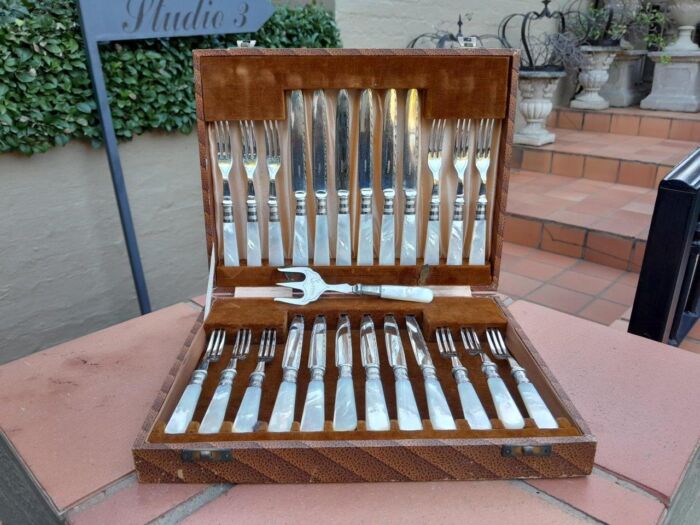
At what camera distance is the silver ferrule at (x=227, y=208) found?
0.95m

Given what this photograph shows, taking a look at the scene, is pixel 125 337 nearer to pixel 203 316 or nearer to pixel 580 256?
pixel 203 316

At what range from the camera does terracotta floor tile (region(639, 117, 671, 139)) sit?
3.14m

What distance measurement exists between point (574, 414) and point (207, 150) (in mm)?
684

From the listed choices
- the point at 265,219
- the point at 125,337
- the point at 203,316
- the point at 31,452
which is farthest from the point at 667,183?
the point at 31,452

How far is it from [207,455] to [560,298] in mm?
1621

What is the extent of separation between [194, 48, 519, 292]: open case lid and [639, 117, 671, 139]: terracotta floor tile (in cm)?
275

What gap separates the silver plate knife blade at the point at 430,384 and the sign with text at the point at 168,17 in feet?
4.22

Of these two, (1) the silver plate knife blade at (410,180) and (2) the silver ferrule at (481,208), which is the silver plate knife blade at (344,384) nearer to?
(1) the silver plate knife blade at (410,180)

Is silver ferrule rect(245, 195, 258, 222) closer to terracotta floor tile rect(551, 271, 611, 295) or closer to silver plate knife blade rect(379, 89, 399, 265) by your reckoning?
silver plate knife blade rect(379, 89, 399, 265)

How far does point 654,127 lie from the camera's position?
3186 mm

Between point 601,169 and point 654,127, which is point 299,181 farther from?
point 654,127

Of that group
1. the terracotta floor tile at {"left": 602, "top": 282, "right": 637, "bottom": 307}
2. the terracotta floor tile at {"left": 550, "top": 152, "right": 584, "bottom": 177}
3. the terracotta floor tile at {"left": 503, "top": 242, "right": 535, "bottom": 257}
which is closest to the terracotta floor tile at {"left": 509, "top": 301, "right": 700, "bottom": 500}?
the terracotta floor tile at {"left": 602, "top": 282, "right": 637, "bottom": 307}

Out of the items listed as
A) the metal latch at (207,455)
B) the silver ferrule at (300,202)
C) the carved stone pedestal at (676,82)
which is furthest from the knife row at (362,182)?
the carved stone pedestal at (676,82)

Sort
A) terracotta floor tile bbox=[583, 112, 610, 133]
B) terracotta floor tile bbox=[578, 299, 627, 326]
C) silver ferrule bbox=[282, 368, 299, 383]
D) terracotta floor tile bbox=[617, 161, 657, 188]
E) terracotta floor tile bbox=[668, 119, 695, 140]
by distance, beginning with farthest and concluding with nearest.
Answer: terracotta floor tile bbox=[583, 112, 610, 133] → terracotta floor tile bbox=[668, 119, 695, 140] → terracotta floor tile bbox=[617, 161, 657, 188] → terracotta floor tile bbox=[578, 299, 627, 326] → silver ferrule bbox=[282, 368, 299, 383]
